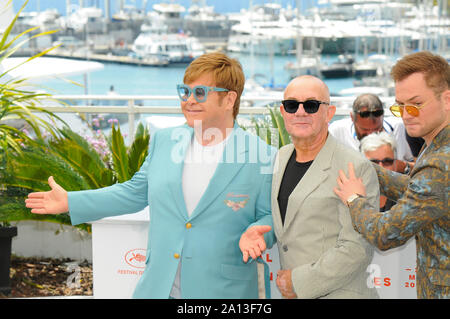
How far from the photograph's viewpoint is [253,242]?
2240mm

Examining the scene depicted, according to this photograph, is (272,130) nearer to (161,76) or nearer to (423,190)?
(423,190)

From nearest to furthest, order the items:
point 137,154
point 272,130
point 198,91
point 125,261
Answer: point 198,91
point 125,261
point 137,154
point 272,130

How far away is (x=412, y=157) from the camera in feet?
14.4

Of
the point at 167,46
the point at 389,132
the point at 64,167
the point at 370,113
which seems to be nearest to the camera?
the point at 370,113

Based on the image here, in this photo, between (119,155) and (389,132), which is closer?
(389,132)

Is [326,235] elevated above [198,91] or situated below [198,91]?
below

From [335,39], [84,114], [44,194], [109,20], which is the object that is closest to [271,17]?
[335,39]

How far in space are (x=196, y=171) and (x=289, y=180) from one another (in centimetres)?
39

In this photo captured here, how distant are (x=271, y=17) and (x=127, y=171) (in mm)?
50370

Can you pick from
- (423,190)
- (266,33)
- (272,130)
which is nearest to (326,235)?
(423,190)

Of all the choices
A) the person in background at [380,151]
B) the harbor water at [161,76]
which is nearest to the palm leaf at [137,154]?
the person in background at [380,151]

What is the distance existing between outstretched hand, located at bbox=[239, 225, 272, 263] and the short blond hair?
0.61m

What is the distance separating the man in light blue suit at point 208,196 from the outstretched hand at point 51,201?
44 cm

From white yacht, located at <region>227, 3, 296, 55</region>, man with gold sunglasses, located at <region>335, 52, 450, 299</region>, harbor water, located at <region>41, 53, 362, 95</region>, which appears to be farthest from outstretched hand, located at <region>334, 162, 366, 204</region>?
harbor water, located at <region>41, 53, 362, 95</region>
